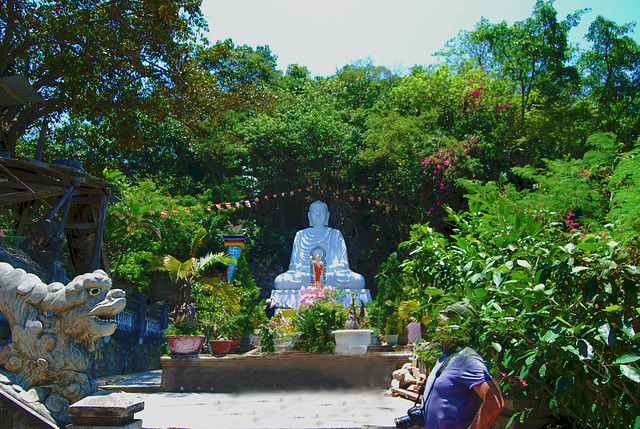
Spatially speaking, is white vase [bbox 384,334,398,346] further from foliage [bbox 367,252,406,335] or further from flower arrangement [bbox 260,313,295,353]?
flower arrangement [bbox 260,313,295,353]

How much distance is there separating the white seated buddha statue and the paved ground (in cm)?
757

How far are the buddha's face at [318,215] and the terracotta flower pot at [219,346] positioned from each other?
1003cm

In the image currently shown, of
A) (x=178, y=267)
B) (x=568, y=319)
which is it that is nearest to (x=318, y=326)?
(x=178, y=267)

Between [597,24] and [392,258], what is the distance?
7803 mm

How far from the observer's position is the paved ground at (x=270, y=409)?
5.30 meters

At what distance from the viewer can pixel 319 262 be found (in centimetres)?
1656

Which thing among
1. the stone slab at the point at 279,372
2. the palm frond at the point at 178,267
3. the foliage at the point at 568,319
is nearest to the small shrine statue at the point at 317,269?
the palm frond at the point at 178,267

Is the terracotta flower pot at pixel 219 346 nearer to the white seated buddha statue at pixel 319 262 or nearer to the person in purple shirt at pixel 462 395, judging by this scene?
the person in purple shirt at pixel 462 395

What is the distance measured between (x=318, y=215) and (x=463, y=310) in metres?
15.4

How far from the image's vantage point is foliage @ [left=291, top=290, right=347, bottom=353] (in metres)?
8.70

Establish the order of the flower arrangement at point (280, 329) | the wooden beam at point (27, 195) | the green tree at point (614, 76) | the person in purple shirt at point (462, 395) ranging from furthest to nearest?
the green tree at point (614, 76) < the flower arrangement at point (280, 329) < the wooden beam at point (27, 195) < the person in purple shirt at point (462, 395)

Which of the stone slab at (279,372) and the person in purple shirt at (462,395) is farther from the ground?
the person in purple shirt at (462,395)

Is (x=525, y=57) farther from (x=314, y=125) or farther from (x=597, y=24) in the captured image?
(x=314, y=125)

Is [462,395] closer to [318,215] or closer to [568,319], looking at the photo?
[568,319]
